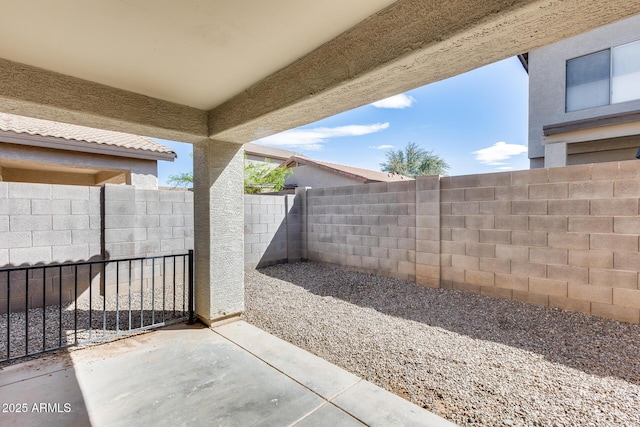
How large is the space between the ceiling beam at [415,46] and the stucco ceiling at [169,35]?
11 centimetres

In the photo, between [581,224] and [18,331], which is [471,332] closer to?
[581,224]

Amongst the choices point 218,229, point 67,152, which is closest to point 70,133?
point 67,152

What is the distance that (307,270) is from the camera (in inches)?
259

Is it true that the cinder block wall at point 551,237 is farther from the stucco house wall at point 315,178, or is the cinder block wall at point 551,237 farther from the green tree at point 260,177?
the green tree at point 260,177

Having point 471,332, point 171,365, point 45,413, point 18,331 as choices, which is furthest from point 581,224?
point 18,331

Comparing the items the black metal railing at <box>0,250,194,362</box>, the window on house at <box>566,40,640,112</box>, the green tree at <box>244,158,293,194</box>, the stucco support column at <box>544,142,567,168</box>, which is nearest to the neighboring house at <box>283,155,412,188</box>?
the green tree at <box>244,158,293,194</box>

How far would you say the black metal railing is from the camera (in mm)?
3088

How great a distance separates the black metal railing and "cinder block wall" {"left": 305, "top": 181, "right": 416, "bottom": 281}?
128 inches

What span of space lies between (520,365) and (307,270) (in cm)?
445

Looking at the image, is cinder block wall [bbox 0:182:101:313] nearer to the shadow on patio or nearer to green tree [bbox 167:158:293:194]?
the shadow on patio

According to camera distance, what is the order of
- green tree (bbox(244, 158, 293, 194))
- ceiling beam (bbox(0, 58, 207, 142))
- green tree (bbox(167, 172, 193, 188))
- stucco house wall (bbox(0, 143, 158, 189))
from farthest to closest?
green tree (bbox(167, 172, 193, 188)) < green tree (bbox(244, 158, 293, 194)) < stucco house wall (bbox(0, 143, 158, 189)) < ceiling beam (bbox(0, 58, 207, 142))

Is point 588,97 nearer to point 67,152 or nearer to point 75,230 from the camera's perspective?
point 75,230

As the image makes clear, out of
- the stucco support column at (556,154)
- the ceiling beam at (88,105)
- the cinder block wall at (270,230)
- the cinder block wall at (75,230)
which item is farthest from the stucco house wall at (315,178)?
the ceiling beam at (88,105)

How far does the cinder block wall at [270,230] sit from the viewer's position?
6.62 meters
